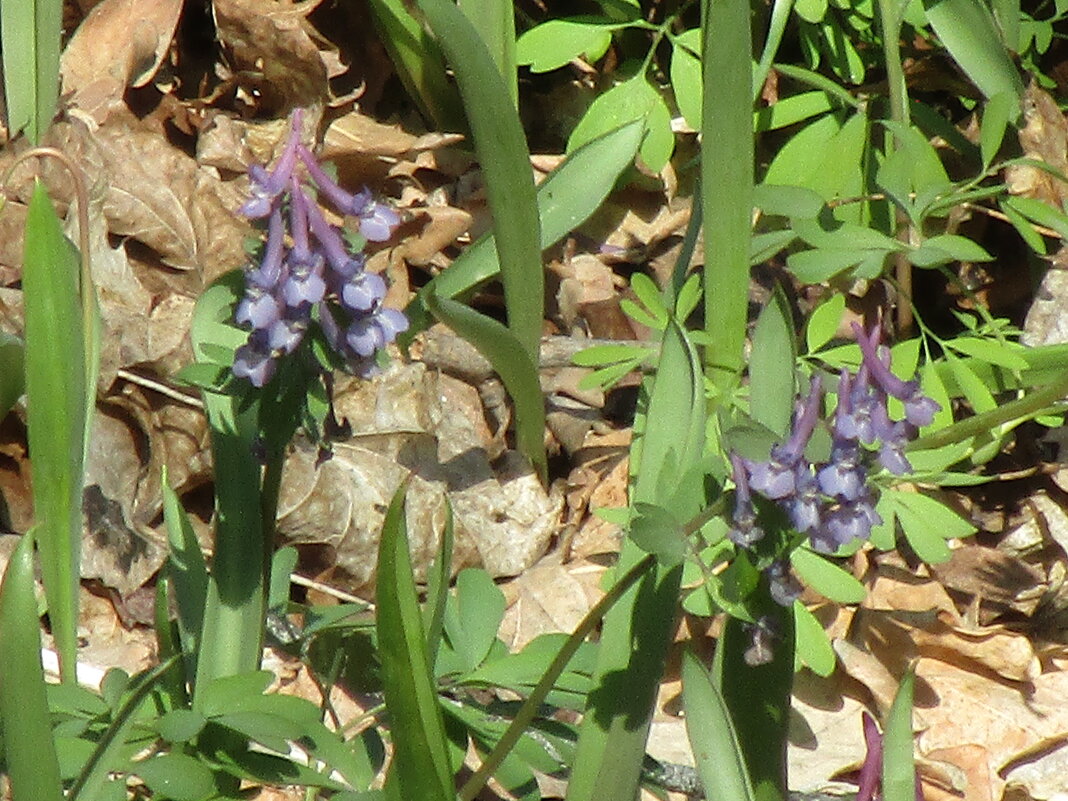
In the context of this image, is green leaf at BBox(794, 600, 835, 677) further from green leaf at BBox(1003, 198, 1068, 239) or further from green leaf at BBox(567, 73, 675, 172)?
green leaf at BBox(567, 73, 675, 172)

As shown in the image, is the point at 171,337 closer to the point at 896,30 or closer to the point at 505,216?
the point at 505,216

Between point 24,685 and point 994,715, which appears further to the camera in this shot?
point 994,715

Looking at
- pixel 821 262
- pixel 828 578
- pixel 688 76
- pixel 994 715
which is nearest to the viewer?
pixel 828 578

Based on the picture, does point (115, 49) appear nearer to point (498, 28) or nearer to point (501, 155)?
point (498, 28)

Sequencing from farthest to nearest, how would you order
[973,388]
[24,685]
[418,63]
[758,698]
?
[418,63]
[973,388]
[758,698]
[24,685]

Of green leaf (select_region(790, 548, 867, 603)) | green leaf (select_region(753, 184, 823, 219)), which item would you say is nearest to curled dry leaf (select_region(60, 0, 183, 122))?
green leaf (select_region(753, 184, 823, 219))

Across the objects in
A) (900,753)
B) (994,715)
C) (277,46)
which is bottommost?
(994,715)

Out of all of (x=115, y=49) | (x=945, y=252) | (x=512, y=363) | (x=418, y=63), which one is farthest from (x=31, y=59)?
(x=945, y=252)

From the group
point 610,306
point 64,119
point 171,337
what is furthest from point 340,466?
point 64,119
